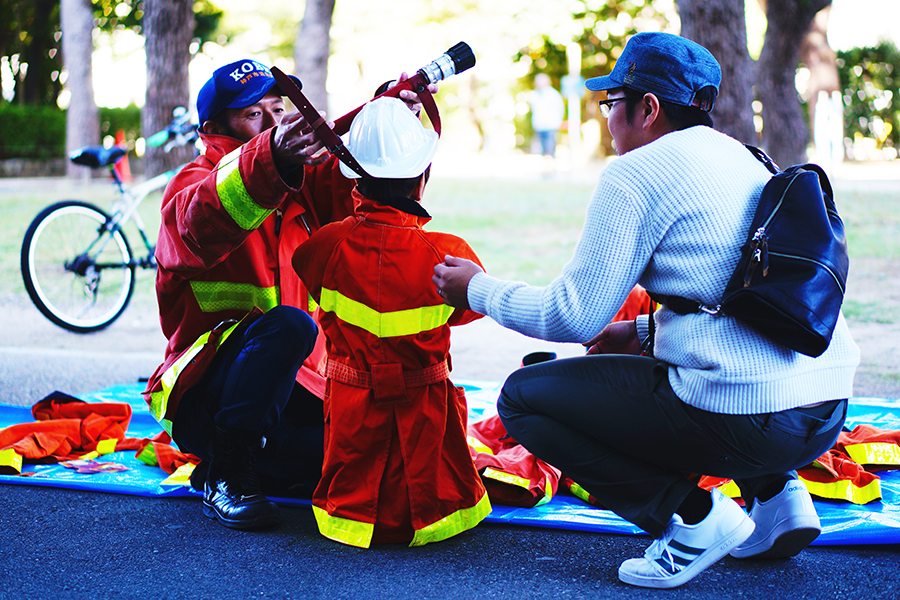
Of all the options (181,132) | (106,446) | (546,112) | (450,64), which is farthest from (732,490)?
(546,112)

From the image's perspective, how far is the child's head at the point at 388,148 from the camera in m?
2.56

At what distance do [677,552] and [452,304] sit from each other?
89 cm

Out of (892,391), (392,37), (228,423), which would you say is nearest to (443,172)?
(392,37)

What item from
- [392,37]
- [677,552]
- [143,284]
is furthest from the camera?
[392,37]

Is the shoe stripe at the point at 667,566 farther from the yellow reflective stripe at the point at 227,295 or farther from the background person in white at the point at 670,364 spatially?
the yellow reflective stripe at the point at 227,295

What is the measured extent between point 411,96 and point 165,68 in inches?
389

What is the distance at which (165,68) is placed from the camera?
1167 cm

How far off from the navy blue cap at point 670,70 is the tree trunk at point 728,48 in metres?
5.48

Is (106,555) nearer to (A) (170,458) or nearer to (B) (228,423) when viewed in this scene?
(B) (228,423)

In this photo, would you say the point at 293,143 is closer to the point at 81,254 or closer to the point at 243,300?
the point at 243,300

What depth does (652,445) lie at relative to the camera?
229 cm

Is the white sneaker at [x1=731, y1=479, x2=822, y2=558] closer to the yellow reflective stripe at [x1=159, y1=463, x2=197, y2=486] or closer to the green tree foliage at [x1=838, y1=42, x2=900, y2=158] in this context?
the yellow reflective stripe at [x1=159, y1=463, x2=197, y2=486]

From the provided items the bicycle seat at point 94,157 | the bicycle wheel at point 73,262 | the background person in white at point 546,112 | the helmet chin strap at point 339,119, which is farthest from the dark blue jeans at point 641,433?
the background person in white at point 546,112

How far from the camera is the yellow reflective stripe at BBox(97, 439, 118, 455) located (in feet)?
11.7
